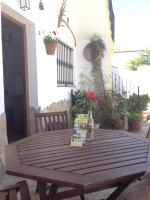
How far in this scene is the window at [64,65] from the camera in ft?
20.6

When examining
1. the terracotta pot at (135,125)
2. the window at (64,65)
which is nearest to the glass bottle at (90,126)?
the window at (64,65)

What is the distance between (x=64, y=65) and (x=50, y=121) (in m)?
3.61

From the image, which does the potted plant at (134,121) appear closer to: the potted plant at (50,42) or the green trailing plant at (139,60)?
the potted plant at (50,42)

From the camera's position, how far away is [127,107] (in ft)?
22.6

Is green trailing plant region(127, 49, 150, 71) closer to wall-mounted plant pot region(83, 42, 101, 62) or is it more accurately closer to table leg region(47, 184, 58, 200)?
wall-mounted plant pot region(83, 42, 101, 62)

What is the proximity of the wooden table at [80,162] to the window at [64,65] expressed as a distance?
3.79m

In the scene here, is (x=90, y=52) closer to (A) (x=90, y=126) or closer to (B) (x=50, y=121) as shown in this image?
(B) (x=50, y=121)

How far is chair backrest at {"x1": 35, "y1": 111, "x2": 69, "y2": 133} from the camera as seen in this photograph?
3.08 m

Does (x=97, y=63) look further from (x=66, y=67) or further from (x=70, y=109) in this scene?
(x=70, y=109)

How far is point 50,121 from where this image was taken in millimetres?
3221

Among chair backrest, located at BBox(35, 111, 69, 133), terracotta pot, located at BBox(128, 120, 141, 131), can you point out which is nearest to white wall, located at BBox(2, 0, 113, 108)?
chair backrest, located at BBox(35, 111, 69, 133)

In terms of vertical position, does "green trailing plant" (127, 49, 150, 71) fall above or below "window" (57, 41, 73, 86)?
above

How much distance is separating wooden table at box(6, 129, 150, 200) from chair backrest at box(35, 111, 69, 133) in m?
0.47

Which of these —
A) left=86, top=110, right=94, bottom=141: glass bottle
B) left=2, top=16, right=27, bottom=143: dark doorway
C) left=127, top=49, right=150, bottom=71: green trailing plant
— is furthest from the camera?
left=127, top=49, right=150, bottom=71: green trailing plant
